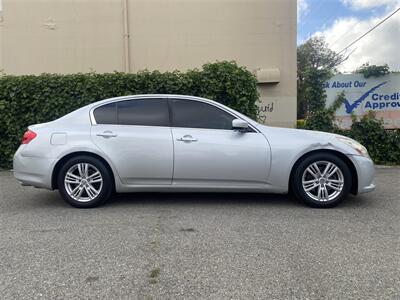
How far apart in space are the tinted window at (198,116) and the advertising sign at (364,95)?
517cm

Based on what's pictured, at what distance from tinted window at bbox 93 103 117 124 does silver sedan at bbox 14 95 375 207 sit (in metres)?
0.09

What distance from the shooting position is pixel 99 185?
5.17 meters

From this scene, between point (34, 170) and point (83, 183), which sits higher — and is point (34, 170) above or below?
above

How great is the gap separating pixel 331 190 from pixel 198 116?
1.98 meters

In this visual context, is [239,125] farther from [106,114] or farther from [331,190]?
[106,114]

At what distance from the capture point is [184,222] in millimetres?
4516

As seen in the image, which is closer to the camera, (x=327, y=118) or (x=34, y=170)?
(x=34, y=170)

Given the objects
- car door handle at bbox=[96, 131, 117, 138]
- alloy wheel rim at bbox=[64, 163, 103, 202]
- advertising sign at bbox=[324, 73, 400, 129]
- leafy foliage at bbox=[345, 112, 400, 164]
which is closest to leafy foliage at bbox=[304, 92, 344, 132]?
advertising sign at bbox=[324, 73, 400, 129]

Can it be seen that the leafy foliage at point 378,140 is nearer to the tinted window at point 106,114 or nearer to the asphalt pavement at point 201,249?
the asphalt pavement at point 201,249

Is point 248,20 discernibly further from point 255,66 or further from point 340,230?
point 340,230

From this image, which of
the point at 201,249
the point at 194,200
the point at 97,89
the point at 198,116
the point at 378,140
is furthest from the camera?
the point at 378,140

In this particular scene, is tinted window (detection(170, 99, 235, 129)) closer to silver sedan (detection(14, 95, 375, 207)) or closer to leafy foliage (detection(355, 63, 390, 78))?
silver sedan (detection(14, 95, 375, 207))

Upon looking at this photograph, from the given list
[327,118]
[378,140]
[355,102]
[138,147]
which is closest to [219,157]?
[138,147]

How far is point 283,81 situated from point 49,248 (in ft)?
31.2
